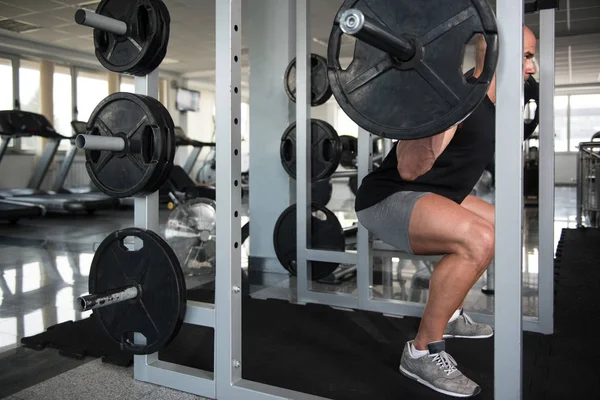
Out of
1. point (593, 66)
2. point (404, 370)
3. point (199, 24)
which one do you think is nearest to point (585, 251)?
point (404, 370)

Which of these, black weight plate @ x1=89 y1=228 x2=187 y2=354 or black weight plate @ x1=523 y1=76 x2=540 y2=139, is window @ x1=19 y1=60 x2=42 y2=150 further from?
black weight plate @ x1=523 y1=76 x2=540 y2=139

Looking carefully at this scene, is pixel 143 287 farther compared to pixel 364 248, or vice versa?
pixel 364 248

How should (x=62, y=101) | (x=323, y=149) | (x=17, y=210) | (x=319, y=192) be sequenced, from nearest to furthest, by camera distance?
1. (x=323, y=149)
2. (x=319, y=192)
3. (x=17, y=210)
4. (x=62, y=101)

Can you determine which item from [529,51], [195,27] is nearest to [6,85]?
[195,27]

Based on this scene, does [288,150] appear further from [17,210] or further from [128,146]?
[17,210]

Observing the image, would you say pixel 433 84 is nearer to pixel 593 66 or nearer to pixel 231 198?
pixel 231 198

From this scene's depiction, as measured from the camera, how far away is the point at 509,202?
1.09 m

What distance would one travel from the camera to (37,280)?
3021 millimetres

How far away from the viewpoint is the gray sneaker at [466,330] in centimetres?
195

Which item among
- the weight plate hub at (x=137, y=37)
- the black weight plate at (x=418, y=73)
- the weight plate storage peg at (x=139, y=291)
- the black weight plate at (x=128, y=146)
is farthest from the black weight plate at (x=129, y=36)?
the black weight plate at (x=418, y=73)

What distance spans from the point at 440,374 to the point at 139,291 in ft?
2.94

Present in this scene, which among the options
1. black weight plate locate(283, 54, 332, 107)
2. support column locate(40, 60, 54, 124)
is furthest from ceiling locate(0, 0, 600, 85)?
black weight plate locate(283, 54, 332, 107)

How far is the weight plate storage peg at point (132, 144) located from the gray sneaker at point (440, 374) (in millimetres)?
920

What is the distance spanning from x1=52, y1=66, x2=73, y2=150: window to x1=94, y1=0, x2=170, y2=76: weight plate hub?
8.19 meters
